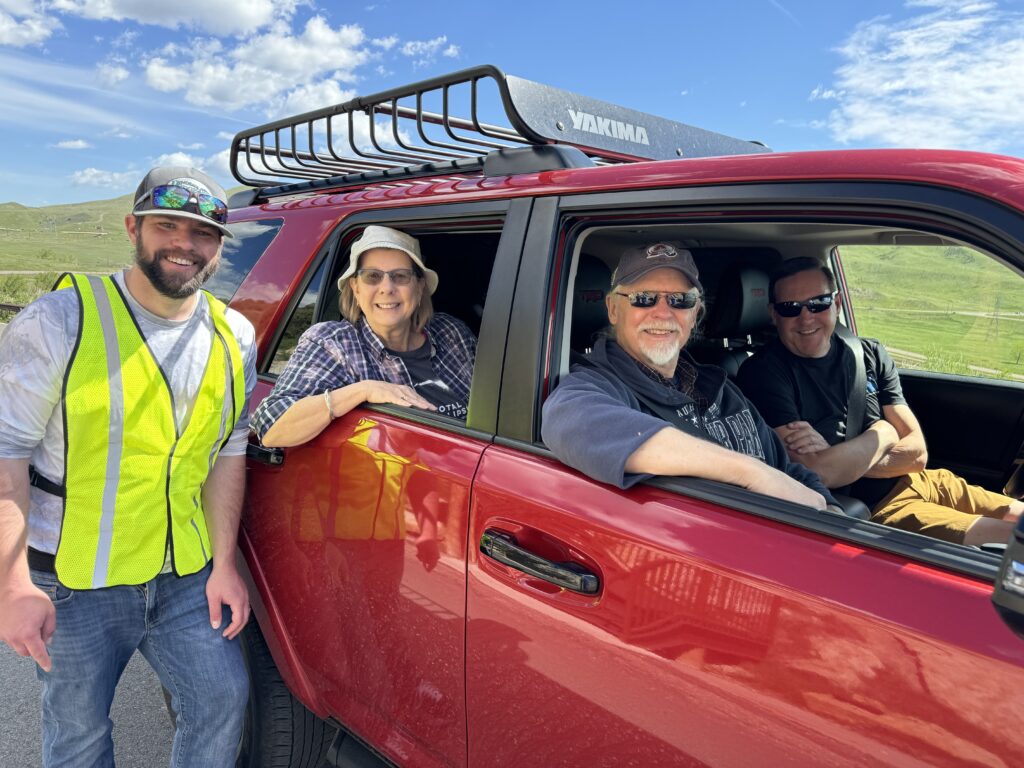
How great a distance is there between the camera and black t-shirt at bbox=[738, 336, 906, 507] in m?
2.62

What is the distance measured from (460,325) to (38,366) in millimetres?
1314

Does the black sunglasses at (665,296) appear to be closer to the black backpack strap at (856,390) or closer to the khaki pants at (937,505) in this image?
the khaki pants at (937,505)

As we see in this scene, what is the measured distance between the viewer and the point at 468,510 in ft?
4.91

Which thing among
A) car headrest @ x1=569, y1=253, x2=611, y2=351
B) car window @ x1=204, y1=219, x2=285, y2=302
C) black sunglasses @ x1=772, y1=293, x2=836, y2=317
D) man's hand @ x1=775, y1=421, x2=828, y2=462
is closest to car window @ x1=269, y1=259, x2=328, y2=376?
car window @ x1=204, y1=219, x2=285, y2=302

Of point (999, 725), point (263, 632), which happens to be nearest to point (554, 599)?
point (999, 725)

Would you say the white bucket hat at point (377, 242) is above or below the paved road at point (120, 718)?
above

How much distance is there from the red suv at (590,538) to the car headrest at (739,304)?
0.17 m

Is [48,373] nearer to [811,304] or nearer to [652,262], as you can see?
[652,262]

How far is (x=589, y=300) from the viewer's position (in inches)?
80.4

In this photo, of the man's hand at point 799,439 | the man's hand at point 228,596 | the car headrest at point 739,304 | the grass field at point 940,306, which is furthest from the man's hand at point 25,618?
the car headrest at point 739,304

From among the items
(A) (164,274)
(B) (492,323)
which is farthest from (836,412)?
(A) (164,274)

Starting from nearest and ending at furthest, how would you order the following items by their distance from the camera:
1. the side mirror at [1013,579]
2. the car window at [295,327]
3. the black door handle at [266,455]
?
the side mirror at [1013,579], the black door handle at [266,455], the car window at [295,327]

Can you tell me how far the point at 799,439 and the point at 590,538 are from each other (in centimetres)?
152

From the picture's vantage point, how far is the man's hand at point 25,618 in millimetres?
1619
